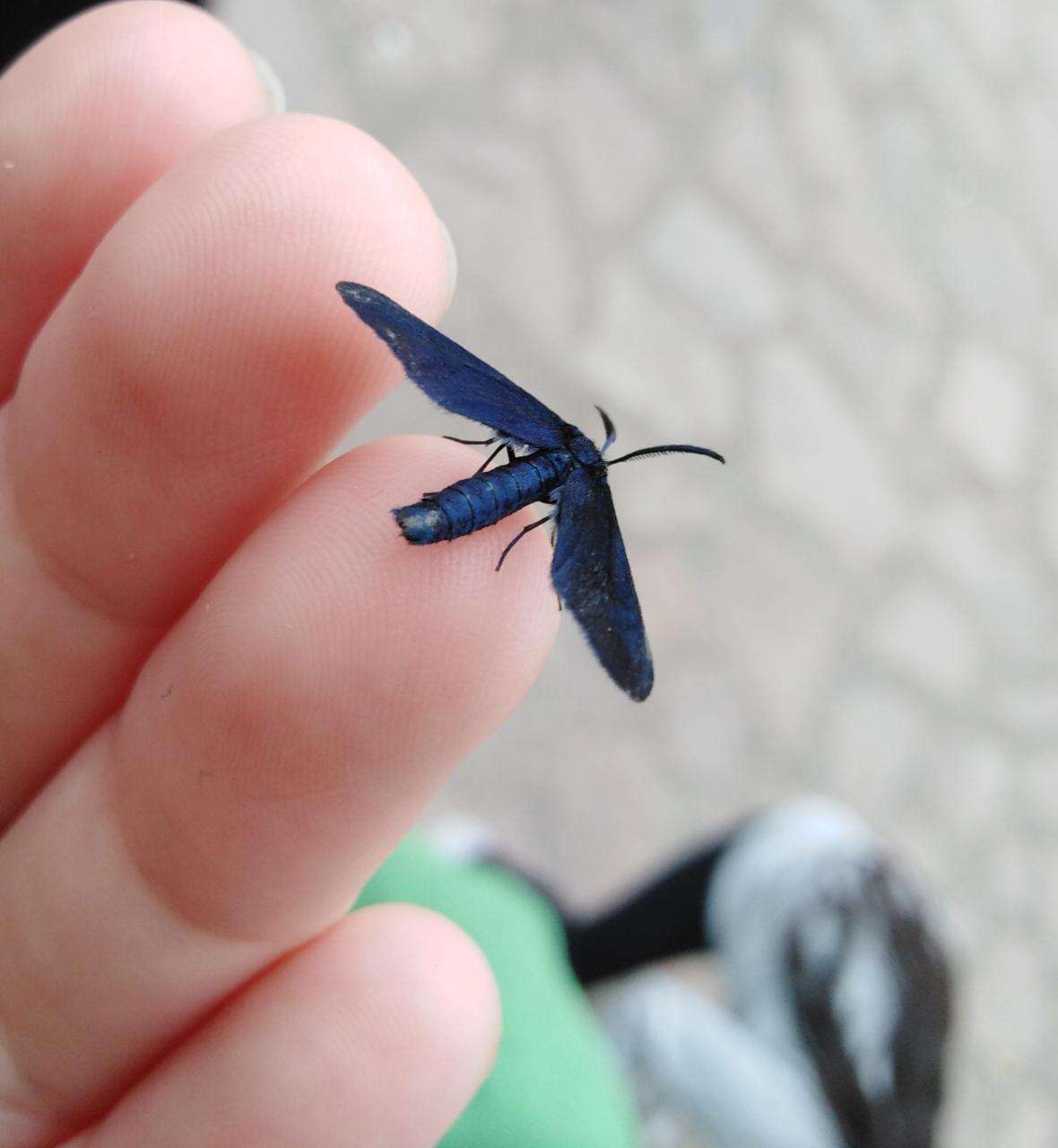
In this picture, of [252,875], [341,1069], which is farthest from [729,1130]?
[252,875]

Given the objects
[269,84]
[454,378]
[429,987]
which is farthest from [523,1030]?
[269,84]

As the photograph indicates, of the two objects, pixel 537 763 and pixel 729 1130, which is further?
pixel 537 763

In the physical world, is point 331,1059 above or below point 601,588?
below

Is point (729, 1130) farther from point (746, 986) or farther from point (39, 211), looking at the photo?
point (39, 211)

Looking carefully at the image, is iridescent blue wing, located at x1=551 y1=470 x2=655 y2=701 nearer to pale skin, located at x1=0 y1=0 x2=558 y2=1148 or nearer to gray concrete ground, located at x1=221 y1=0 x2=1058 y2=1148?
pale skin, located at x1=0 y1=0 x2=558 y2=1148

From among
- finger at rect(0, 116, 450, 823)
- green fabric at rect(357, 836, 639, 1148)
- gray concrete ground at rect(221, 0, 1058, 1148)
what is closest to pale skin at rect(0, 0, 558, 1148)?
finger at rect(0, 116, 450, 823)

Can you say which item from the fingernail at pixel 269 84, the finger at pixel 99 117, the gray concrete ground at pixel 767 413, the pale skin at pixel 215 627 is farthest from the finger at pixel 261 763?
the gray concrete ground at pixel 767 413

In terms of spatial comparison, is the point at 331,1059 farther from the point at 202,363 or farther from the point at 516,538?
the point at 202,363
